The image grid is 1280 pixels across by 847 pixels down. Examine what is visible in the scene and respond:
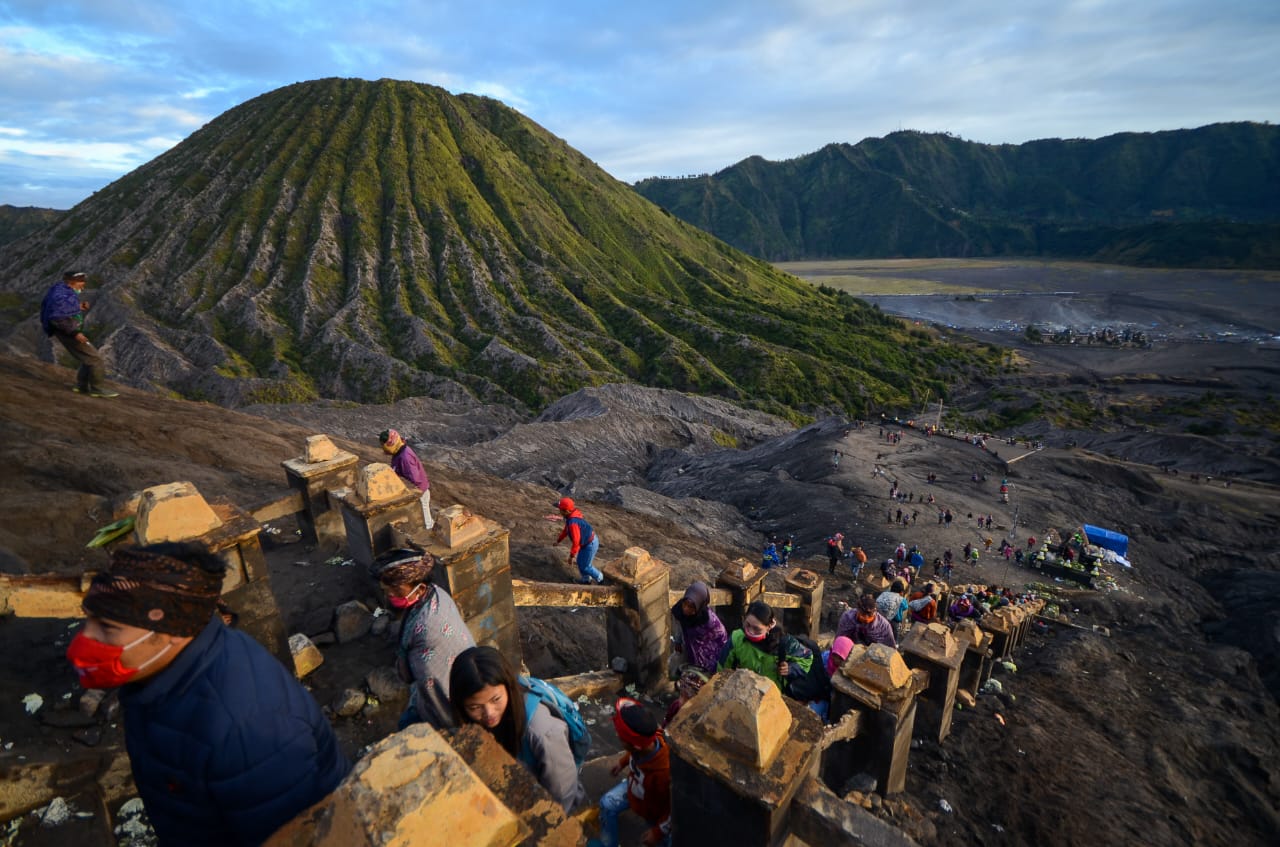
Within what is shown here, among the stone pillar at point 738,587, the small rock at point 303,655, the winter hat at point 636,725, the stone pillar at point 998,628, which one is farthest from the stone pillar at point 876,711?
the stone pillar at point 998,628

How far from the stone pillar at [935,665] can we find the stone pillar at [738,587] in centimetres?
173

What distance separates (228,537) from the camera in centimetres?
400

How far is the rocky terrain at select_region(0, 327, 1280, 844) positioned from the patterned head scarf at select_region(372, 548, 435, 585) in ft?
5.73

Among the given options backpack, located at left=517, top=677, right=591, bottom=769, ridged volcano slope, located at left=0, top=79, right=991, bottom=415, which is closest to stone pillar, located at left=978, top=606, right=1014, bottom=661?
backpack, located at left=517, top=677, right=591, bottom=769

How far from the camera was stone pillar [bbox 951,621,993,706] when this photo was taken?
7400mm

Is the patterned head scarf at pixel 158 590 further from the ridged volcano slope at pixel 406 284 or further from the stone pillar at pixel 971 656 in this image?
the ridged volcano slope at pixel 406 284

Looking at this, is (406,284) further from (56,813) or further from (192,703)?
(192,703)

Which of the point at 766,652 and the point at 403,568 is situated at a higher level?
the point at 403,568

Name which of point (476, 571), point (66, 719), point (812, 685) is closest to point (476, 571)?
point (476, 571)

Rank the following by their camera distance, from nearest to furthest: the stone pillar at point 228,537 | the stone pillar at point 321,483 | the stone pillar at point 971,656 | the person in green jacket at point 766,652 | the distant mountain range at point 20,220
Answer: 1. the stone pillar at point 228,537
2. the person in green jacket at point 766,652
3. the stone pillar at point 321,483
4. the stone pillar at point 971,656
5. the distant mountain range at point 20,220

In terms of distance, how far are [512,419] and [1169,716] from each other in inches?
1396

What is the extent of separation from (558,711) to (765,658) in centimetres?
263

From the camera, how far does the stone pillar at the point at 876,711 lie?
187 inches

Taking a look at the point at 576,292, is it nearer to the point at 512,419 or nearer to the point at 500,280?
the point at 500,280
